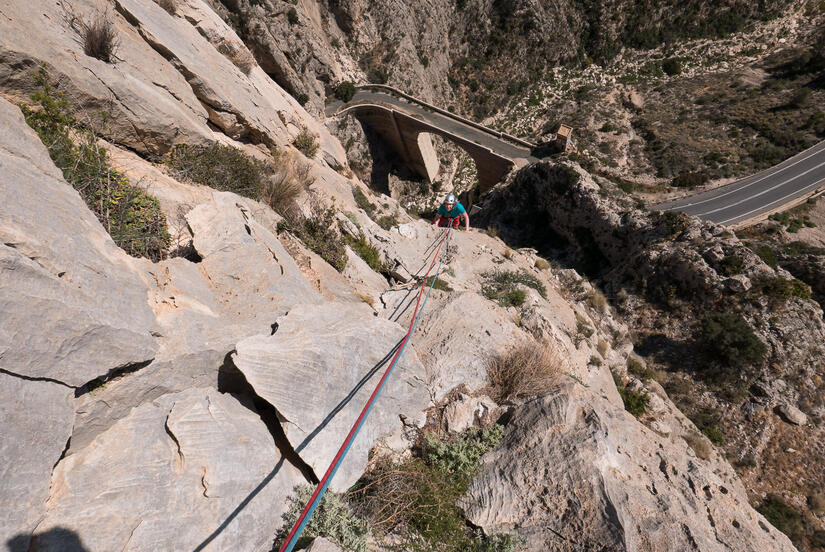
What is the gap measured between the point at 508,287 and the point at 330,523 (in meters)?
9.97

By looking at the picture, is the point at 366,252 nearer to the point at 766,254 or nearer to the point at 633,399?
the point at 633,399

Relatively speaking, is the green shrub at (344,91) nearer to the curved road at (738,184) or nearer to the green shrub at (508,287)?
the curved road at (738,184)

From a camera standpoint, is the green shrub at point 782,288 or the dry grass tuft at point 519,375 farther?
the green shrub at point 782,288

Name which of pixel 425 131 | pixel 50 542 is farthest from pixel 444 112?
pixel 50 542

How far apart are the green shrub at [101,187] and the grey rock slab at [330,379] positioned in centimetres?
255

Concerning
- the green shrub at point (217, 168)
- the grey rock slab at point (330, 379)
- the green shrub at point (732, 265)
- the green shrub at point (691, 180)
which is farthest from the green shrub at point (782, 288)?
the green shrub at point (217, 168)

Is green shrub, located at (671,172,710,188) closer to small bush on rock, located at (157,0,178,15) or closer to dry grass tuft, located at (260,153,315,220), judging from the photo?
dry grass tuft, located at (260,153,315,220)

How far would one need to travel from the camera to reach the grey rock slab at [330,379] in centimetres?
443

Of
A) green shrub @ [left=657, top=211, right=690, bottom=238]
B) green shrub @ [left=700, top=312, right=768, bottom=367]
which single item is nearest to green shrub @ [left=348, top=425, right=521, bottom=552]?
green shrub @ [left=700, top=312, right=768, bottom=367]

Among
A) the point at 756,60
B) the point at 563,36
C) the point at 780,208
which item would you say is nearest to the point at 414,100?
the point at 563,36

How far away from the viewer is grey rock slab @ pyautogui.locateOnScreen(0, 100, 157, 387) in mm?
2961

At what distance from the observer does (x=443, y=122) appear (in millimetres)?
35562

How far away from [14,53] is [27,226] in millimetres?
4719

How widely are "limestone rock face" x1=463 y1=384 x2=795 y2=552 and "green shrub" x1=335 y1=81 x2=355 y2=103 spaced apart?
39.0 meters
